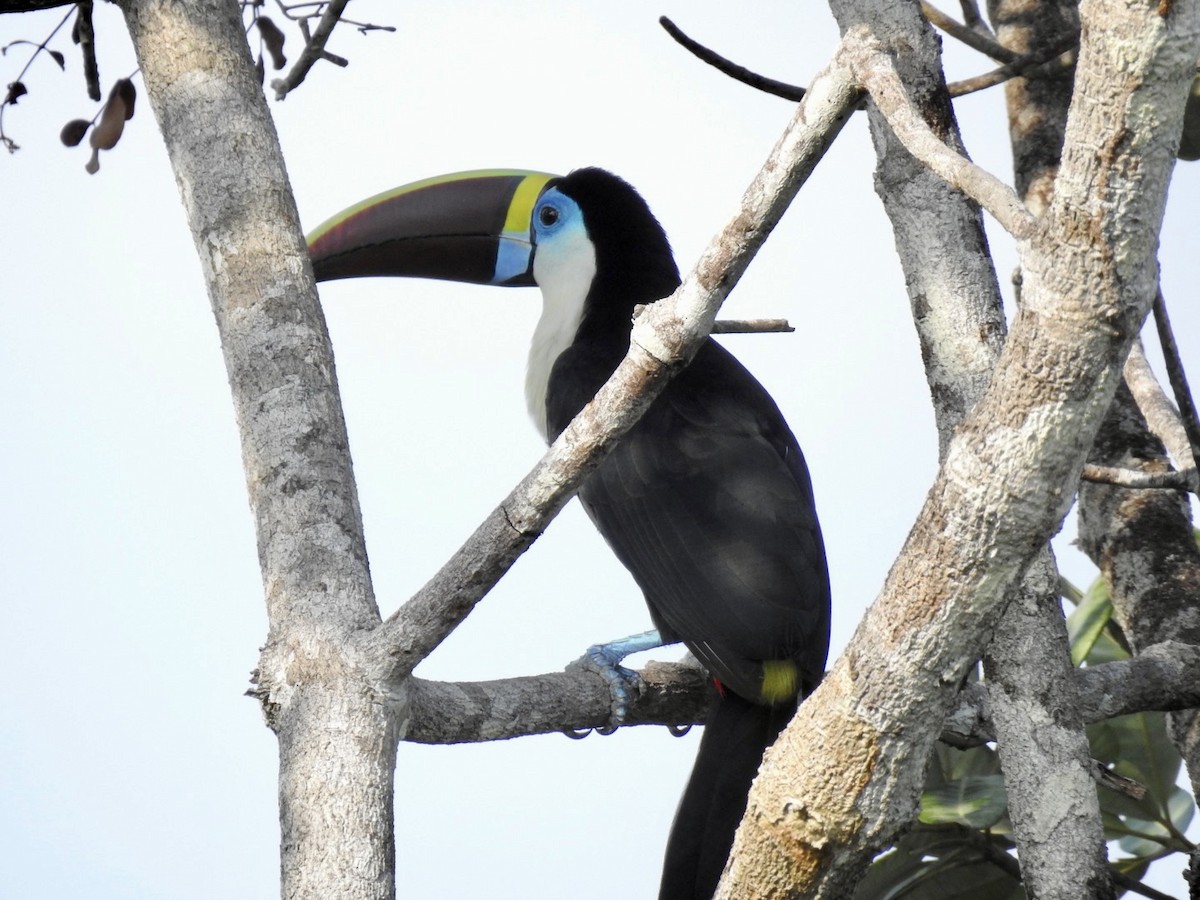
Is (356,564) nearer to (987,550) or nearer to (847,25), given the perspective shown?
(987,550)

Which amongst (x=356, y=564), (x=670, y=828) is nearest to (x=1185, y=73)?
(x=356, y=564)

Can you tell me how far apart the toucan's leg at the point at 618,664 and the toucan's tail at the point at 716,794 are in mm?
156

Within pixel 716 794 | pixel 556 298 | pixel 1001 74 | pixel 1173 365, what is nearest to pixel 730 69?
pixel 1001 74

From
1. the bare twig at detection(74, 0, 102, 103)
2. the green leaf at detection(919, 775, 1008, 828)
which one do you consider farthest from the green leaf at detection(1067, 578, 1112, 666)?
the bare twig at detection(74, 0, 102, 103)

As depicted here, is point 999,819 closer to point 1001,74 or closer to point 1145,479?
point 1145,479

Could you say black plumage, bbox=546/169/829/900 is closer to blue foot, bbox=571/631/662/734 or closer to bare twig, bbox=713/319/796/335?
blue foot, bbox=571/631/662/734

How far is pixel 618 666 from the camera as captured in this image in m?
2.57

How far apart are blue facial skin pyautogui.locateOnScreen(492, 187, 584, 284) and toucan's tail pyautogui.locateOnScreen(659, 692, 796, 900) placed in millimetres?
1941

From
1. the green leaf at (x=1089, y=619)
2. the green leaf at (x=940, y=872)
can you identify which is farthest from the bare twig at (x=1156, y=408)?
the green leaf at (x=940, y=872)

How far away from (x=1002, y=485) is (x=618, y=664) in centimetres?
153

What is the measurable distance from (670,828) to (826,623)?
0.53m

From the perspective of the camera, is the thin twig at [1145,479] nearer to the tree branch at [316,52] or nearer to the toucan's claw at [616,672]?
the toucan's claw at [616,672]

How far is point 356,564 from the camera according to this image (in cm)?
191

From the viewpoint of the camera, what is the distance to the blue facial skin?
3982mm
